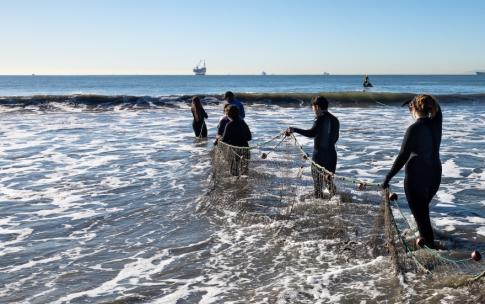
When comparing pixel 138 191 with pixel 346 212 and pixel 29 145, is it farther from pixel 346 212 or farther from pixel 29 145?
pixel 29 145

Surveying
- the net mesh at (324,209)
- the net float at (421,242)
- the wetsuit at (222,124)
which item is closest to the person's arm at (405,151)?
the net mesh at (324,209)

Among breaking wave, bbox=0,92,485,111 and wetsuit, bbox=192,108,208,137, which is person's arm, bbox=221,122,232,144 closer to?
wetsuit, bbox=192,108,208,137

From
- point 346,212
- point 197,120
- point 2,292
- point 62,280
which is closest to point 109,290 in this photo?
point 62,280

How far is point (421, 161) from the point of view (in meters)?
6.23

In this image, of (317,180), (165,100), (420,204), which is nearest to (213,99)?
(165,100)

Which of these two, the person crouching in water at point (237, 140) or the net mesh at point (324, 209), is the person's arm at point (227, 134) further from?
the net mesh at point (324, 209)

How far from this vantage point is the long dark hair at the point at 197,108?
1794 cm

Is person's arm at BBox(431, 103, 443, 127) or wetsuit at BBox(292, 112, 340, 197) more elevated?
person's arm at BBox(431, 103, 443, 127)

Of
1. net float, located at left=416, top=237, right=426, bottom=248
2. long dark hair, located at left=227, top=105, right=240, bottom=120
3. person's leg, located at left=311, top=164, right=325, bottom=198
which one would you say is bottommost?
net float, located at left=416, top=237, right=426, bottom=248

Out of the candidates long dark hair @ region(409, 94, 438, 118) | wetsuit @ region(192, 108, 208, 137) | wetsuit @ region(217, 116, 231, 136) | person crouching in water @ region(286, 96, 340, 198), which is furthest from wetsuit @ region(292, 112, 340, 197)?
wetsuit @ region(192, 108, 208, 137)

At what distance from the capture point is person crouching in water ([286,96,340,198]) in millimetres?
8633

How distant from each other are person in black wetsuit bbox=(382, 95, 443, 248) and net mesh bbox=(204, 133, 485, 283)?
0.32 meters

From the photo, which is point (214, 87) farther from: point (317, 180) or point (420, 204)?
point (420, 204)

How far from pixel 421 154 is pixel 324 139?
267cm
